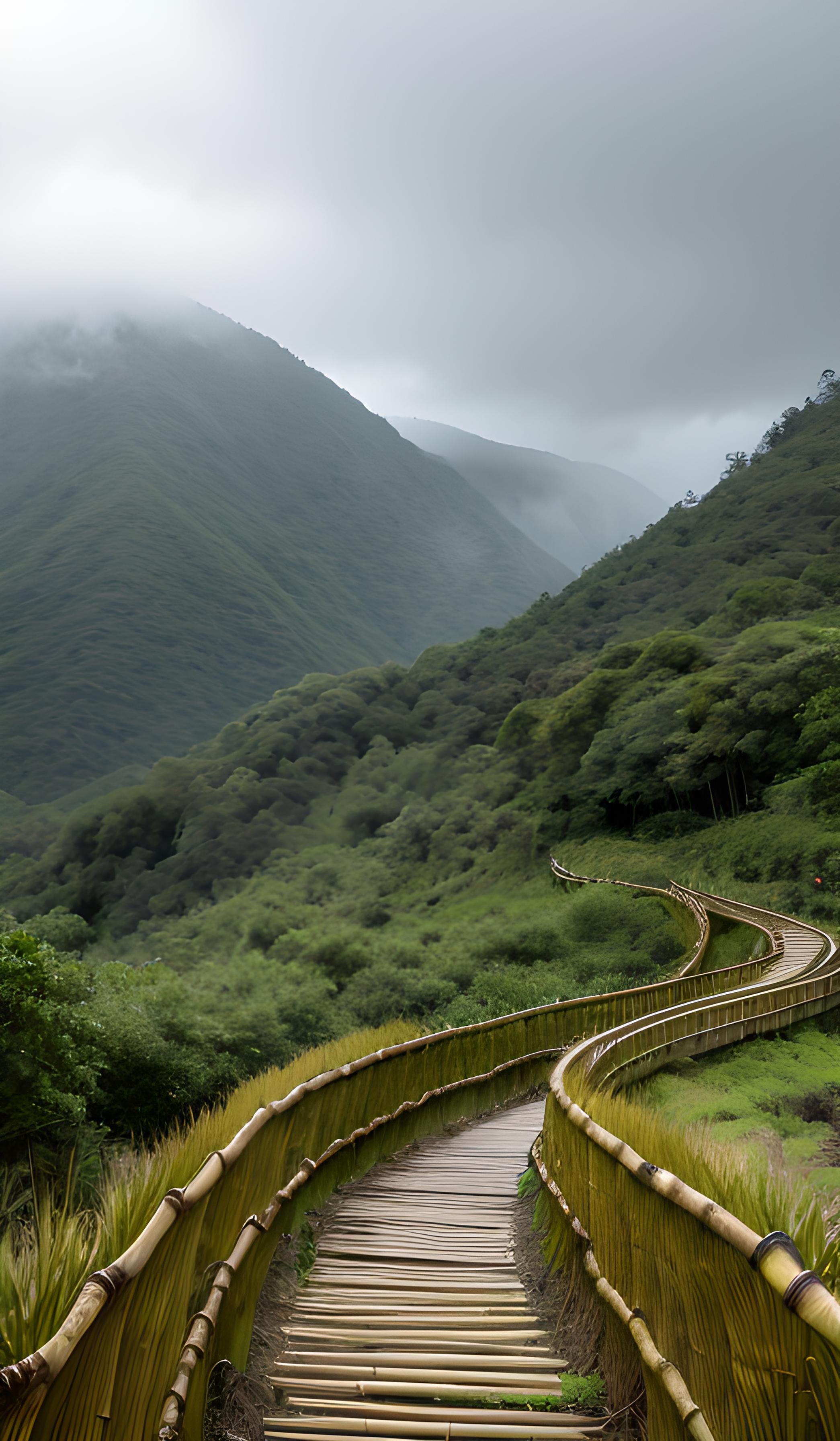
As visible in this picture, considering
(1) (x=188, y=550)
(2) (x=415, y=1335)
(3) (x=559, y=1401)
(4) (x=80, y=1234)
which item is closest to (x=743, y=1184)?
(3) (x=559, y=1401)

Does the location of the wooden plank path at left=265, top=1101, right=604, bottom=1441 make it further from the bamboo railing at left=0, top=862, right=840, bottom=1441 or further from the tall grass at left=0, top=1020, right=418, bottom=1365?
the tall grass at left=0, top=1020, right=418, bottom=1365

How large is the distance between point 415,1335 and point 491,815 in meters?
45.3

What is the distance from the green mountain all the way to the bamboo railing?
352 inches

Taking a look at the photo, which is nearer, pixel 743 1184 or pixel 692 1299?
pixel 692 1299

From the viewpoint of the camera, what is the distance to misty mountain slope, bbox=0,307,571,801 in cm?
10969

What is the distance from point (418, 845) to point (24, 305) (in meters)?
188

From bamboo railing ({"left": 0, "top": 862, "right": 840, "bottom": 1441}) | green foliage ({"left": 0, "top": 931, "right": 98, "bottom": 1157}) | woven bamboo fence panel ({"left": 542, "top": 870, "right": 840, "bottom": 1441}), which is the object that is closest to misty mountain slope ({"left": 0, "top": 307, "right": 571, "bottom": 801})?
green foliage ({"left": 0, "top": 931, "right": 98, "bottom": 1157})

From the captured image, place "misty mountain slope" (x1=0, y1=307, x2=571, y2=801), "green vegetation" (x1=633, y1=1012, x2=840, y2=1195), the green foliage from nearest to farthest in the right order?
"green vegetation" (x1=633, y1=1012, x2=840, y2=1195), the green foliage, "misty mountain slope" (x1=0, y1=307, x2=571, y2=801)

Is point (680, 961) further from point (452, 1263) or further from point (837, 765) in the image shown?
point (452, 1263)

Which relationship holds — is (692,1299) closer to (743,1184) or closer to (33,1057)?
(743,1184)

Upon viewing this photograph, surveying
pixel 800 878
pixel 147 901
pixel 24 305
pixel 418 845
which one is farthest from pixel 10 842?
pixel 24 305

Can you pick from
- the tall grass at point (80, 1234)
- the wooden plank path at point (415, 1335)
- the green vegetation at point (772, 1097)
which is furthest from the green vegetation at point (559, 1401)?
the green vegetation at point (772, 1097)

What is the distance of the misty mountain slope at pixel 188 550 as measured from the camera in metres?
110

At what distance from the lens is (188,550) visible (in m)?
128
